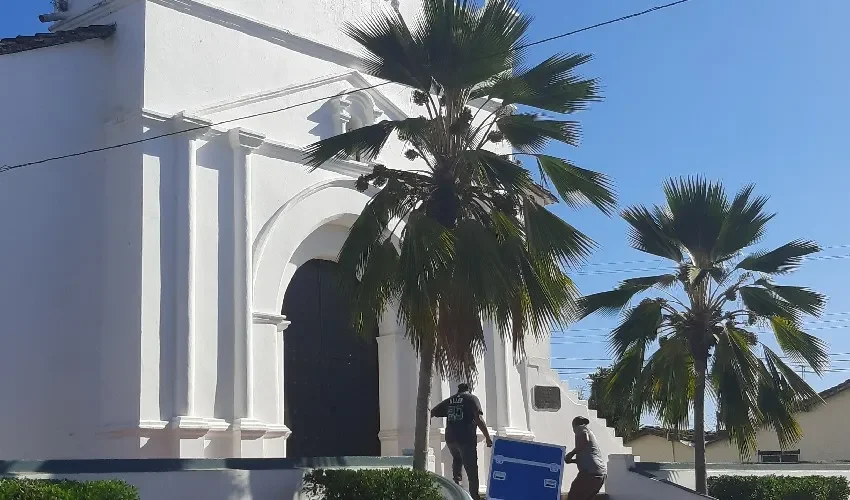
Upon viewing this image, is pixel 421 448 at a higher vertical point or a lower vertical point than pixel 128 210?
lower

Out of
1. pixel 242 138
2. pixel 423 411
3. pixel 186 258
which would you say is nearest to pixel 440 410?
pixel 423 411

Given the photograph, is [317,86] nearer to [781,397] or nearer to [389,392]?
[389,392]

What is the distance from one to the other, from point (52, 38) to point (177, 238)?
3154 mm

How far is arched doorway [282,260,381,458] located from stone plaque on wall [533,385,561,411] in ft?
11.4

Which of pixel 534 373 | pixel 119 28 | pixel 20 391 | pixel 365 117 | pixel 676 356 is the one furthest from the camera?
pixel 534 373

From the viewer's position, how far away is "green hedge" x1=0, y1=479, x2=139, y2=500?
952cm

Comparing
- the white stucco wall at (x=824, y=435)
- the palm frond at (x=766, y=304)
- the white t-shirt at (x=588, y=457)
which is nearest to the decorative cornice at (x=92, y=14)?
the white t-shirt at (x=588, y=457)

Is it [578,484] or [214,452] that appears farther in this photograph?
[214,452]

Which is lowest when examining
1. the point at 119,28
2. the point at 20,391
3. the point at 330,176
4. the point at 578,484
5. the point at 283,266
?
the point at 578,484

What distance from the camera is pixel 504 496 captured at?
8.82m

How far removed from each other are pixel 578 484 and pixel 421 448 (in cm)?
205

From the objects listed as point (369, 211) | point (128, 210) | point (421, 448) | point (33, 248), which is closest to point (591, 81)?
point (369, 211)

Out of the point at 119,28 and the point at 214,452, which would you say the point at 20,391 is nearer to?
the point at 214,452

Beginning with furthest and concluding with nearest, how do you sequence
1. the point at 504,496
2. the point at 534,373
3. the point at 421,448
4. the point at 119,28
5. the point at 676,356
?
the point at 534,373 < the point at 676,356 < the point at 119,28 < the point at 421,448 < the point at 504,496
